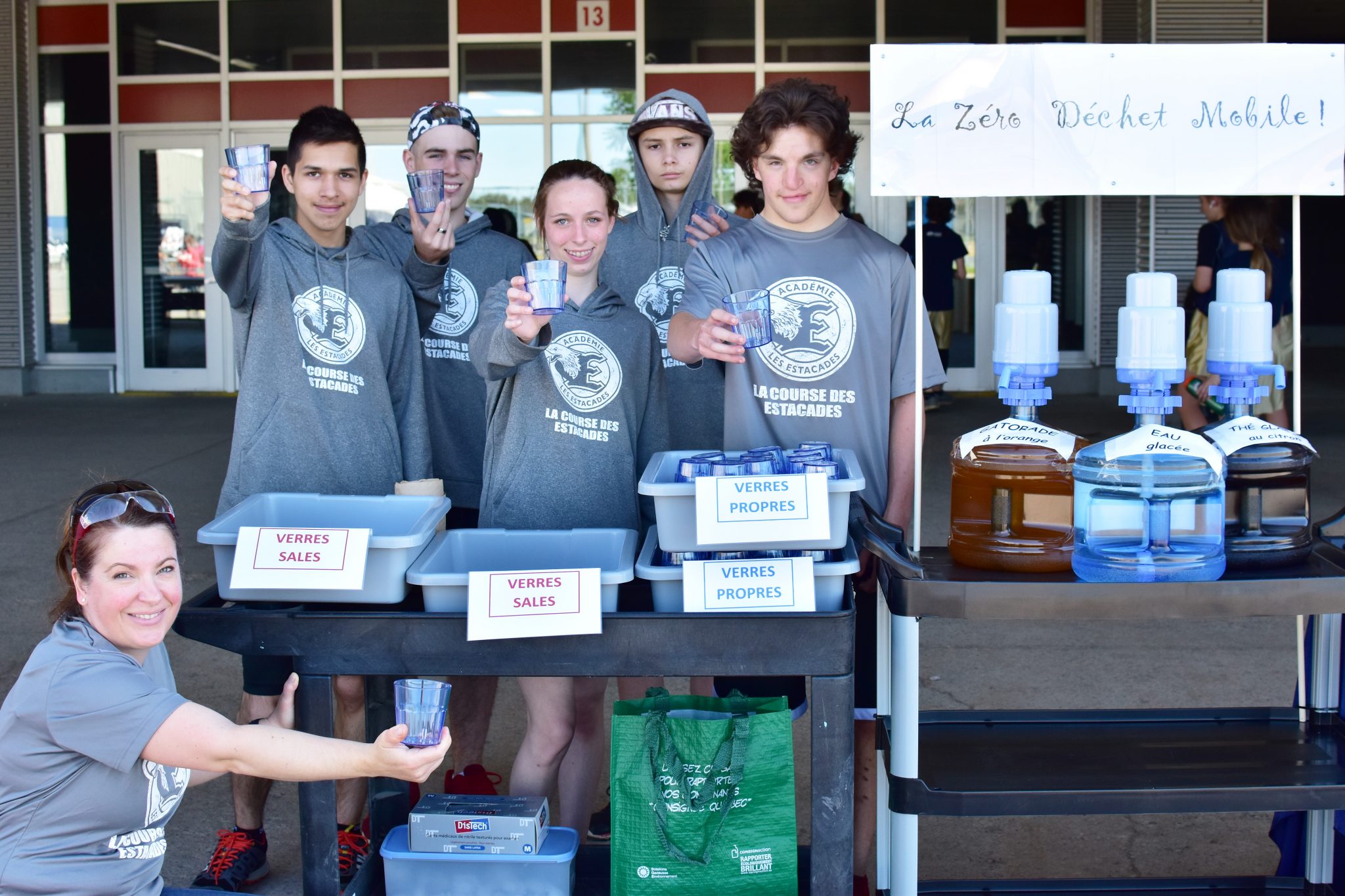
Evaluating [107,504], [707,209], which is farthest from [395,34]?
[107,504]

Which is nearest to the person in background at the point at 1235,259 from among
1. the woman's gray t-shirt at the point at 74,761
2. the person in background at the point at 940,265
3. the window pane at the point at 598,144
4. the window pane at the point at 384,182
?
the person in background at the point at 940,265

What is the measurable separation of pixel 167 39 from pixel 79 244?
89.0 inches

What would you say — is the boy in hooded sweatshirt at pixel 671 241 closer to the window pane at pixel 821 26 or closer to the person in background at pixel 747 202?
the person in background at pixel 747 202

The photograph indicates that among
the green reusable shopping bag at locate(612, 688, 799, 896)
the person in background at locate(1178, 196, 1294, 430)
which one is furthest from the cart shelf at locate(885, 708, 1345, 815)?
Result: the person in background at locate(1178, 196, 1294, 430)

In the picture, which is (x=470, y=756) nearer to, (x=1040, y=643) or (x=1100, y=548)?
(x=1100, y=548)

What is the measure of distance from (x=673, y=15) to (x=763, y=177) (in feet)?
31.6

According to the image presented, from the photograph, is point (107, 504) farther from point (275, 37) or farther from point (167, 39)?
point (167, 39)

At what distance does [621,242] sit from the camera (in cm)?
350

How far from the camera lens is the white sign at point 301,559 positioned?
91.8 inches

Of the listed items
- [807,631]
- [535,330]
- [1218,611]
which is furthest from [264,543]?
[1218,611]

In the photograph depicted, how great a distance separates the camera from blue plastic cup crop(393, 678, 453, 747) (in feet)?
6.68

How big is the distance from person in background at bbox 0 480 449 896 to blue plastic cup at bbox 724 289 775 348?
0.95 metres

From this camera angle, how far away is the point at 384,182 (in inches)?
484

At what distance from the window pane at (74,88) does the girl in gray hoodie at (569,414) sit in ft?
Result: 37.1
